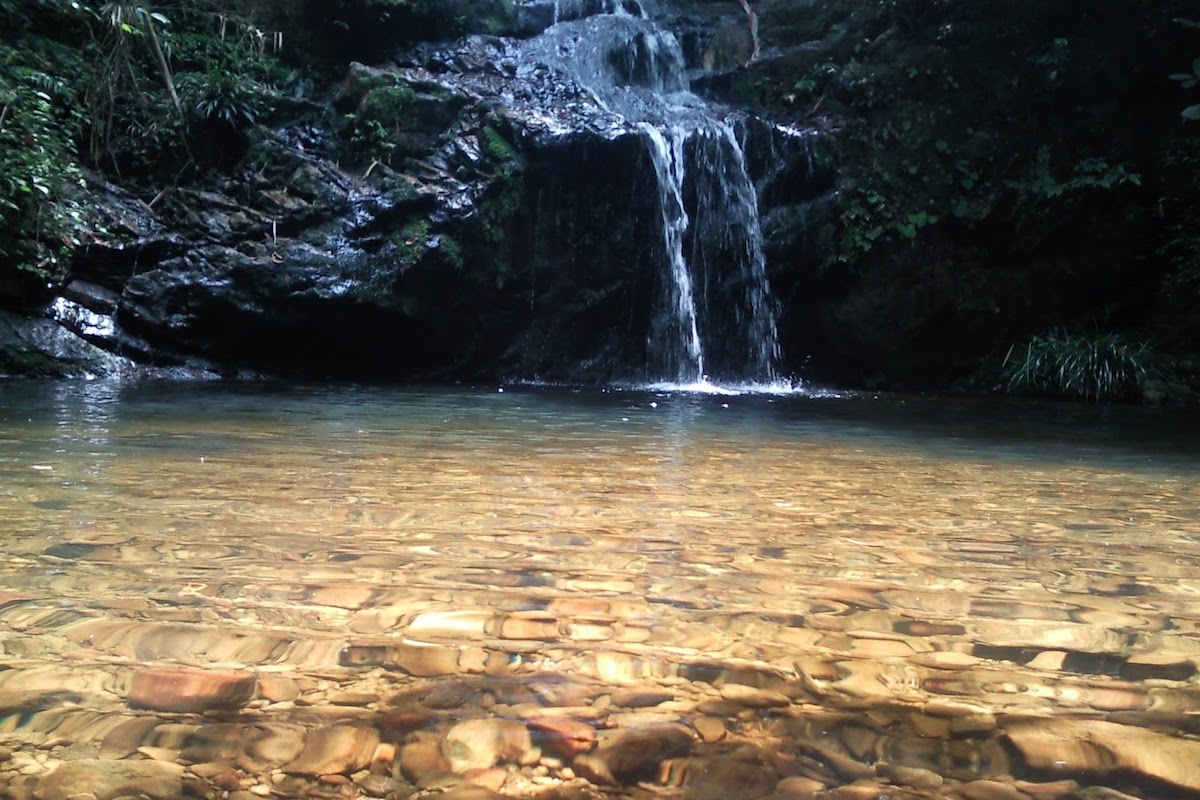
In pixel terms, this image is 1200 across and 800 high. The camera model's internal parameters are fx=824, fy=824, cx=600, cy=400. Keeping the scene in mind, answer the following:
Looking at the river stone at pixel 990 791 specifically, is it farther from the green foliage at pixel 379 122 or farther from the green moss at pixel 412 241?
the green foliage at pixel 379 122

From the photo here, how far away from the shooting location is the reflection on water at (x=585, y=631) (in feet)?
3.56

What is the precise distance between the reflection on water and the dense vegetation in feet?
24.1

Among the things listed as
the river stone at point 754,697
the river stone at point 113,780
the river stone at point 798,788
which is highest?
the river stone at point 754,697

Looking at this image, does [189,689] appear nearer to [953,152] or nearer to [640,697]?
[640,697]

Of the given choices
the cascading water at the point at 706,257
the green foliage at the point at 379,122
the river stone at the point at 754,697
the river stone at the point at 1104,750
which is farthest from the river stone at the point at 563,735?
the green foliage at the point at 379,122

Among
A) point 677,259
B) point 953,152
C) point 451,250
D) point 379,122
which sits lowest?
point 451,250

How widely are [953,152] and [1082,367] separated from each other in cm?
310

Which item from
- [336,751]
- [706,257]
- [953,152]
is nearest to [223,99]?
[706,257]

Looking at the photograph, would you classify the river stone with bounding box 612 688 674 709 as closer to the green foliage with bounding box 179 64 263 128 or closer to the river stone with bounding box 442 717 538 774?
the river stone with bounding box 442 717 538 774

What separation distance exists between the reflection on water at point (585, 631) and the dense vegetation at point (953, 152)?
24.1 feet

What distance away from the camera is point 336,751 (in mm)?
1103

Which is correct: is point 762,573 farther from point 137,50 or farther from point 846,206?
point 137,50

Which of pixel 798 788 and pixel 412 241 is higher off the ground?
pixel 412 241

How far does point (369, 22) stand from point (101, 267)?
16.2ft
